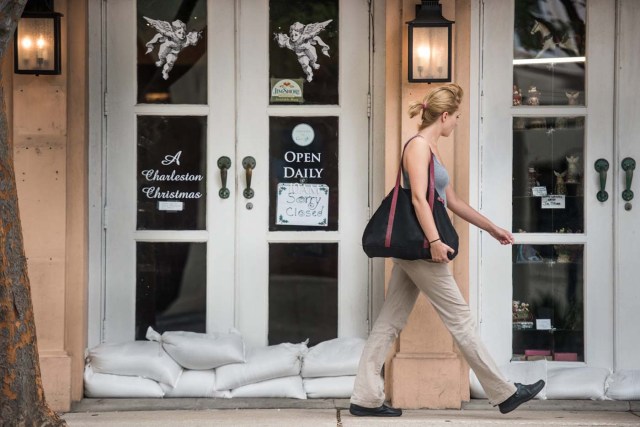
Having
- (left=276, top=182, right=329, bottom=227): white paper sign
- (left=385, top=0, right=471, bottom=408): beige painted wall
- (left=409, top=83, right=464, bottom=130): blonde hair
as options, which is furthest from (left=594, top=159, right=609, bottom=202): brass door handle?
(left=276, top=182, right=329, bottom=227): white paper sign

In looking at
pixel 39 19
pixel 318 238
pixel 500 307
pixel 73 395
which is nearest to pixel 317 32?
pixel 318 238

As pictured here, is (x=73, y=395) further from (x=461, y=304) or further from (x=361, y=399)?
(x=461, y=304)

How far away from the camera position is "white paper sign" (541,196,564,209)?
6.42m

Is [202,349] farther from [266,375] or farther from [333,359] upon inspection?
[333,359]

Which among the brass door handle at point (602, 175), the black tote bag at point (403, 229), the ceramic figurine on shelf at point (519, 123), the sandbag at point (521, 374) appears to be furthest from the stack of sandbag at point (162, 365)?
the brass door handle at point (602, 175)

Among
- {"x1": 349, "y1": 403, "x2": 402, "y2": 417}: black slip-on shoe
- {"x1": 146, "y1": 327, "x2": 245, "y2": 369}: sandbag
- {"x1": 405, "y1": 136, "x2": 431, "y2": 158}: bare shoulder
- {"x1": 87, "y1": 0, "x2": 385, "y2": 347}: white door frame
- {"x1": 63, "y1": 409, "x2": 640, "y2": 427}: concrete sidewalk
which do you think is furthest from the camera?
{"x1": 87, "y1": 0, "x2": 385, "y2": 347}: white door frame

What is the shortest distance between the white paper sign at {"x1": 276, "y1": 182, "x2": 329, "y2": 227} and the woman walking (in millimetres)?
816

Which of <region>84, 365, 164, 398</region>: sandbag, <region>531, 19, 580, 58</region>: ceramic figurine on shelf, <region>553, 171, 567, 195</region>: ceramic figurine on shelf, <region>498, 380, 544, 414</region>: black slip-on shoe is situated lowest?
<region>84, 365, 164, 398</region>: sandbag

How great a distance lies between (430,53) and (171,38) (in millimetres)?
1659

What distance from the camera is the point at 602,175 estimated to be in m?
6.31

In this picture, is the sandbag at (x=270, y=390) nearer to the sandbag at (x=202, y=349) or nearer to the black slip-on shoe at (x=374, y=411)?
the sandbag at (x=202, y=349)

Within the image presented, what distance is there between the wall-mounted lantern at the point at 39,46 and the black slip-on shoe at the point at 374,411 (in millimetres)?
2685

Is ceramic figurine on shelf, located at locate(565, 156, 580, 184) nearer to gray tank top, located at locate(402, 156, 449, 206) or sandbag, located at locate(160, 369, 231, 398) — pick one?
gray tank top, located at locate(402, 156, 449, 206)

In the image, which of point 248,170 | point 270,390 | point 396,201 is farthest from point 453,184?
point 270,390
